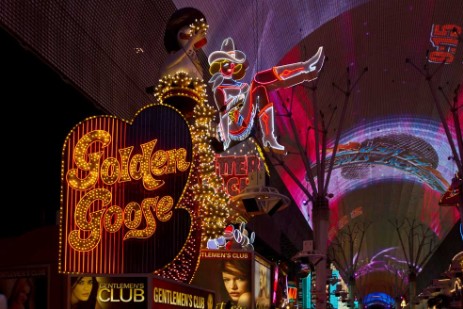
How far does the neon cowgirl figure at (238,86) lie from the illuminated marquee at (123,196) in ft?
28.4

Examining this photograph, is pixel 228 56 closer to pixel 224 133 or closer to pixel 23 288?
pixel 224 133

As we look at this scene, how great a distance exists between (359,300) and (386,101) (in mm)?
74321

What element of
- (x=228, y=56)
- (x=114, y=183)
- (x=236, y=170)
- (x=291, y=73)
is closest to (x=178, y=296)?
(x=114, y=183)

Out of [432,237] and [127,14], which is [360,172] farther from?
[127,14]

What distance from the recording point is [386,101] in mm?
42781

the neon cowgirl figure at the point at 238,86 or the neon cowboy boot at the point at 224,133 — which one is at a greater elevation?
the neon cowgirl figure at the point at 238,86

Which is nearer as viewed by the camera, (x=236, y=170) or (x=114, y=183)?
(x=114, y=183)

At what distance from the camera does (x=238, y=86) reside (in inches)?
806

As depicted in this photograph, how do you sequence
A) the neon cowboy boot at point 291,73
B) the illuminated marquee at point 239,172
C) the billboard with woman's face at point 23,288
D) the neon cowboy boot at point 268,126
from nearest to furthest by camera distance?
the billboard with woman's face at point 23,288 < the illuminated marquee at point 239,172 < the neon cowboy boot at point 291,73 < the neon cowboy boot at point 268,126

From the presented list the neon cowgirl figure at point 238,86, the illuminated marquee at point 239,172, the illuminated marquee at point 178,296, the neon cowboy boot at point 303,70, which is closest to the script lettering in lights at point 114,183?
the illuminated marquee at point 178,296

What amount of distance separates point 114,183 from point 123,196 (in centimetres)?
23

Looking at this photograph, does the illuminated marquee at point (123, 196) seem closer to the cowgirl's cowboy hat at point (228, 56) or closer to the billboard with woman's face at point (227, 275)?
the billboard with woman's face at point (227, 275)

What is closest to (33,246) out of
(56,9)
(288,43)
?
(56,9)

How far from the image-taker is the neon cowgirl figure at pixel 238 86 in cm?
1975
